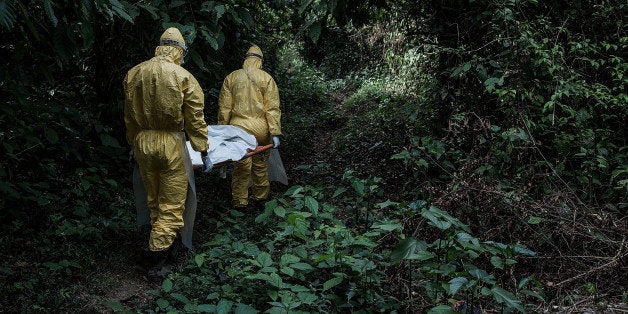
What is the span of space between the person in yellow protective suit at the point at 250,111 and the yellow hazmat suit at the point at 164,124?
150 cm

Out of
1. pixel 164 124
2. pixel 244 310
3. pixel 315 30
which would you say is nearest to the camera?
pixel 244 310

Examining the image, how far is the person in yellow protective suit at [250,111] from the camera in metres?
6.02

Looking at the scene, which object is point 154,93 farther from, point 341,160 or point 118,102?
point 341,160

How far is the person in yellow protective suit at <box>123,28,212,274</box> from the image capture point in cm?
427

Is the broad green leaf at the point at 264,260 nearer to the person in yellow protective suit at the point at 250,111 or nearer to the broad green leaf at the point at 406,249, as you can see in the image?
the broad green leaf at the point at 406,249

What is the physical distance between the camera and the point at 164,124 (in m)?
4.33

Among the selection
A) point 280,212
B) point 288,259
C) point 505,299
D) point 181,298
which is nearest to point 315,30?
point 280,212

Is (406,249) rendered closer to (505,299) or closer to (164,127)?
(505,299)

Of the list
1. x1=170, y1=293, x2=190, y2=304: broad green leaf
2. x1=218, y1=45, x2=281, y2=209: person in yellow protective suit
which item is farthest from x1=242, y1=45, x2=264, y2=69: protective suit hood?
x1=170, y1=293, x2=190, y2=304: broad green leaf

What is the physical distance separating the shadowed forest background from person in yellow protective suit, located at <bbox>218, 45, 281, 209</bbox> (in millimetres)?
408

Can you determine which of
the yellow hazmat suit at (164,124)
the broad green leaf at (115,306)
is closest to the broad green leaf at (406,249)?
the broad green leaf at (115,306)

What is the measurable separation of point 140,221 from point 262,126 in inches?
73.4

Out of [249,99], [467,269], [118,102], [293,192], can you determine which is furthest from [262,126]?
[467,269]

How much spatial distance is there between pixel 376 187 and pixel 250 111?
8.49ft
